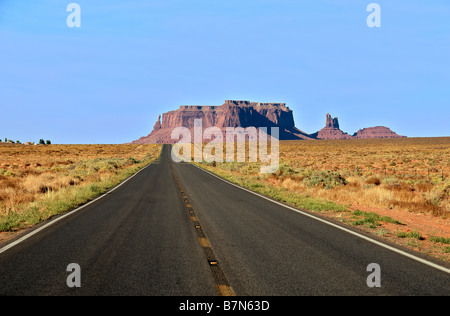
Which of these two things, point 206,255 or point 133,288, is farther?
point 206,255

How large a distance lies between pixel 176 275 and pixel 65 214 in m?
6.98

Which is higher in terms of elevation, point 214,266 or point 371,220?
point 214,266

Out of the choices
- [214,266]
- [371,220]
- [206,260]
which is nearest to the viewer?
[214,266]

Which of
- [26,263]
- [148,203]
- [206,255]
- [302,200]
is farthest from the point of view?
[302,200]

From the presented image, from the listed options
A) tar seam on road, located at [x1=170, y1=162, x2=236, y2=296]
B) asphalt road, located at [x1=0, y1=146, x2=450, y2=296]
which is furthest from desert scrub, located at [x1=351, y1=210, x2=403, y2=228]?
tar seam on road, located at [x1=170, y1=162, x2=236, y2=296]

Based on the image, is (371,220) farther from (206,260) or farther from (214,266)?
(214,266)

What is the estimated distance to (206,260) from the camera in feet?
18.6

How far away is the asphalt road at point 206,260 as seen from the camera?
443 centimetres

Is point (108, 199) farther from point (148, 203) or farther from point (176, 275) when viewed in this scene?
point (176, 275)

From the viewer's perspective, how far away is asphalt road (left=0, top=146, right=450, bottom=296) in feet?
14.5

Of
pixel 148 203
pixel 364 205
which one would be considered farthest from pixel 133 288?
pixel 364 205

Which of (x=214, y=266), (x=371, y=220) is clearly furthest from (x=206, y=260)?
(x=371, y=220)
